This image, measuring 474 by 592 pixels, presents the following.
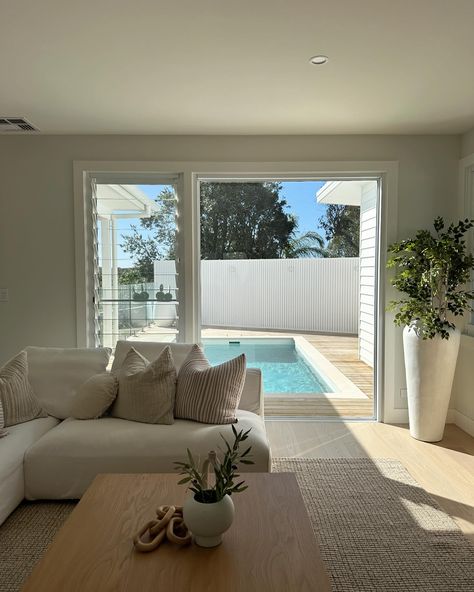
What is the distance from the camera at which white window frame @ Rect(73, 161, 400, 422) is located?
4438 mm

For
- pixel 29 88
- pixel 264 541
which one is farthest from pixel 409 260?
pixel 29 88

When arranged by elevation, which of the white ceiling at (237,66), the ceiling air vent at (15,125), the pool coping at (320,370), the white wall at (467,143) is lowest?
the pool coping at (320,370)

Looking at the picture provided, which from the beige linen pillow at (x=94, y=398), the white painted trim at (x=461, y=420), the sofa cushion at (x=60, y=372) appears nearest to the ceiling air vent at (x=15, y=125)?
the sofa cushion at (x=60, y=372)

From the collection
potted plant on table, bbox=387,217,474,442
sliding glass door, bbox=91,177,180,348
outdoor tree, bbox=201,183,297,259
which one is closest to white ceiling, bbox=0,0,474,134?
sliding glass door, bbox=91,177,180,348

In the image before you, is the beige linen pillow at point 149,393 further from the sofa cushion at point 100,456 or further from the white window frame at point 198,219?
the white window frame at point 198,219

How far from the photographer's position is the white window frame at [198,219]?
14.6ft

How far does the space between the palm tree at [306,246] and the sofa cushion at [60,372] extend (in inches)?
92.0

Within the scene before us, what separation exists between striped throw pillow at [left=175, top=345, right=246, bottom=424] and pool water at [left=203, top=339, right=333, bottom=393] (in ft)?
6.68

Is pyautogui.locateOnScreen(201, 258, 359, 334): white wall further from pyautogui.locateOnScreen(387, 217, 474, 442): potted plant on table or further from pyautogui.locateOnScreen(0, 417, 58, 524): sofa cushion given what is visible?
pyautogui.locateOnScreen(0, 417, 58, 524): sofa cushion

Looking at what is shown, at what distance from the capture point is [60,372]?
11.3 feet

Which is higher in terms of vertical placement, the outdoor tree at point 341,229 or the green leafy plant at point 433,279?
the outdoor tree at point 341,229

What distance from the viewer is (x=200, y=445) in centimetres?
285

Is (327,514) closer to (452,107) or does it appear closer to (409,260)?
(409,260)

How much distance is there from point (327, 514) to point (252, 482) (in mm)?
765
